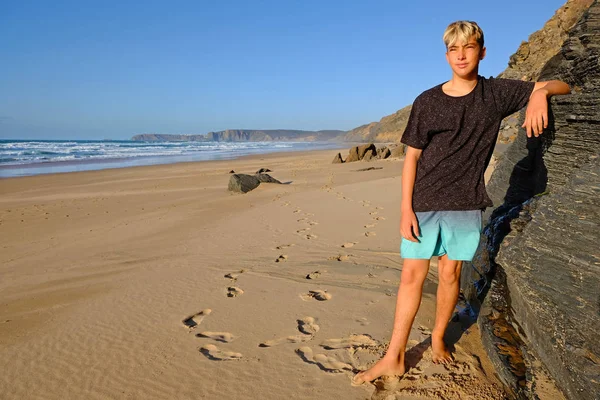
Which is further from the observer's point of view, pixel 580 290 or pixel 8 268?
pixel 8 268

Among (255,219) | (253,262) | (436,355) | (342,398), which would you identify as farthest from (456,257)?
(255,219)

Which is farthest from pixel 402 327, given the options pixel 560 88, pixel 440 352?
pixel 560 88

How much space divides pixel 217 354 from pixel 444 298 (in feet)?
5.53

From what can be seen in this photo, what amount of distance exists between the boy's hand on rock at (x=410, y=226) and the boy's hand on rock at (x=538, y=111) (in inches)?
35.4

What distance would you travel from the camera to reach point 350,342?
10.9 feet

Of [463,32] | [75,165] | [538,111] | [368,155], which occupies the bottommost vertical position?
[75,165]

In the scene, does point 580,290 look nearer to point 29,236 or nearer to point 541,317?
point 541,317

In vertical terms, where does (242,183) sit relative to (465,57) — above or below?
below

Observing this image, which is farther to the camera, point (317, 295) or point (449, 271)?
point (317, 295)

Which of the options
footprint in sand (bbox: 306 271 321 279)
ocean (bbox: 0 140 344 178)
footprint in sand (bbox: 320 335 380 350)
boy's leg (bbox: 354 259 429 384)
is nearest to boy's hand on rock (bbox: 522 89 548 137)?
boy's leg (bbox: 354 259 429 384)

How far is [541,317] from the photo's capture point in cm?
239

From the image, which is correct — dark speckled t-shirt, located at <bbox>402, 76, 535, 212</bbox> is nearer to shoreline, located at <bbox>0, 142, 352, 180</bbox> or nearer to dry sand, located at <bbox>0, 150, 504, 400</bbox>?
dry sand, located at <bbox>0, 150, 504, 400</bbox>

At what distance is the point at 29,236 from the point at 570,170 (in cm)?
861

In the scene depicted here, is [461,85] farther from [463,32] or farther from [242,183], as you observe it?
[242,183]
